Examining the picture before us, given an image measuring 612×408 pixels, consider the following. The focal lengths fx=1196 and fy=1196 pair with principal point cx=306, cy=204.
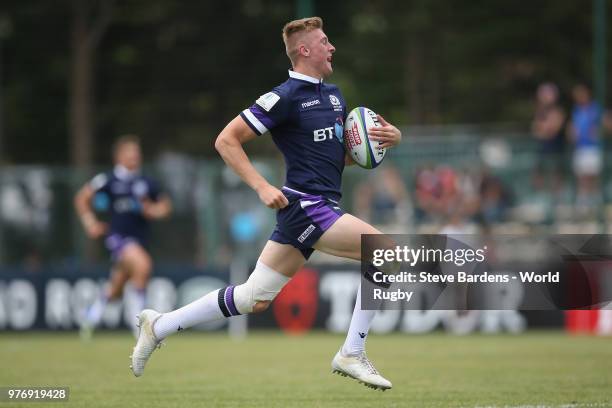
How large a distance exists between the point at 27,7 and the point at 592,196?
1433cm

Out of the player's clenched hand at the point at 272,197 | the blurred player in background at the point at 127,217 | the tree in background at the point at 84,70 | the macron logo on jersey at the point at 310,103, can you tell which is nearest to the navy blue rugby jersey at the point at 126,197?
the blurred player in background at the point at 127,217

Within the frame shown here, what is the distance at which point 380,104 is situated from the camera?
27562mm

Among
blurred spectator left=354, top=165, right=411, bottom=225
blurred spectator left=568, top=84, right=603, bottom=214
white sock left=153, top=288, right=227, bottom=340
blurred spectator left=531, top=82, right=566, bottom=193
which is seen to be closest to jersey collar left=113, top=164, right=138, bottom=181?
Answer: blurred spectator left=354, top=165, right=411, bottom=225

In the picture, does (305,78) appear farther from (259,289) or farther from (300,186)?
(259,289)

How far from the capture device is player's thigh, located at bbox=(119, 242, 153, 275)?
671 inches

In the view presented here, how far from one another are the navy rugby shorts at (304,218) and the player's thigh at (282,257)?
45 mm

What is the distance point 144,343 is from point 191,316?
17.1 inches

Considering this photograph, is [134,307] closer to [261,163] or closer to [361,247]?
[261,163]

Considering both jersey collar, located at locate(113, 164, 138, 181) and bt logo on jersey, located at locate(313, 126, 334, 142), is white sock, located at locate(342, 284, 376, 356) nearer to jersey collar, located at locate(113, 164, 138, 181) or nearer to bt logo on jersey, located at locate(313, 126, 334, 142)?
bt logo on jersey, located at locate(313, 126, 334, 142)

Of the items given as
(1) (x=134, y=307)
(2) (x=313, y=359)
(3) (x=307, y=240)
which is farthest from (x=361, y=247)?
(1) (x=134, y=307)

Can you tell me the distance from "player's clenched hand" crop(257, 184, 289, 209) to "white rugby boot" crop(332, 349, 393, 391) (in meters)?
1.28

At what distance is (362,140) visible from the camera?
8.93m

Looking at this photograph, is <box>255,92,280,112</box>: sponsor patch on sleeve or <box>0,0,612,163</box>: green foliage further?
<box>0,0,612,163</box>: green foliage

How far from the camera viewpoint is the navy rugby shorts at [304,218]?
28.4 ft
